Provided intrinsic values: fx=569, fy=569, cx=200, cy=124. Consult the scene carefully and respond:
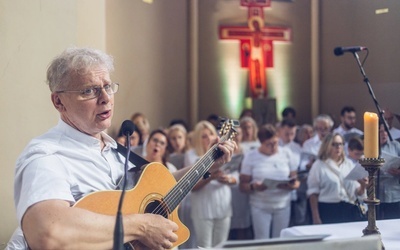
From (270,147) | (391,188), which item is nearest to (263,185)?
(270,147)

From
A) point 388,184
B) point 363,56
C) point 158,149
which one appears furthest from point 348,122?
point 388,184

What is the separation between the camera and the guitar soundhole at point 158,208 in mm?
2047

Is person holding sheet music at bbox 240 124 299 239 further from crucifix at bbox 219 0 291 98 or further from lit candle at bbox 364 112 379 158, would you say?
crucifix at bbox 219 0 291 98

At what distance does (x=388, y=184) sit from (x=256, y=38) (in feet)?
19.3

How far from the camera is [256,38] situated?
862 cm

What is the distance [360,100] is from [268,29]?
4637mm

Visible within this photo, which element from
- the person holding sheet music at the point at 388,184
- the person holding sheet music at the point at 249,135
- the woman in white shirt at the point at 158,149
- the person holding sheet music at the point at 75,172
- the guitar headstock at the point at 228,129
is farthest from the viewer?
the person holding sheet music at the point at 249,135

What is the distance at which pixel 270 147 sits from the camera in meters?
4.96

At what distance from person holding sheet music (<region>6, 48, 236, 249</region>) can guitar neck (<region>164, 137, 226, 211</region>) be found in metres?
0.21

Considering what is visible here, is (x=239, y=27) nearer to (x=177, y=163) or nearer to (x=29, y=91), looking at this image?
(x=177, y=163)

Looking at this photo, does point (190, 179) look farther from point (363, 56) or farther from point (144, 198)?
point (363, 56)

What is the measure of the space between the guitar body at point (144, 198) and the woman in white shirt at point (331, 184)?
2356mm

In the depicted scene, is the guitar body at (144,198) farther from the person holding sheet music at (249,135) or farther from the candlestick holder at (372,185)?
the person holding sheet music at (249,135)

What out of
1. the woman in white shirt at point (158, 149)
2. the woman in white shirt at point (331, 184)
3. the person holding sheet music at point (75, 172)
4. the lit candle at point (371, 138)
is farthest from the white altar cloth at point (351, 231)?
the woman in white shirt at point (158, 149)
